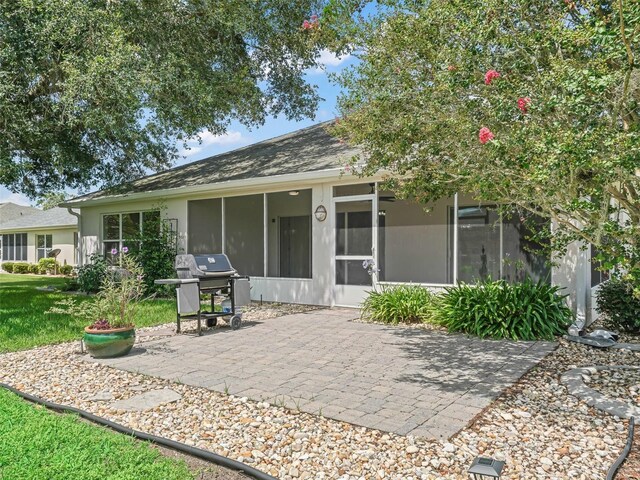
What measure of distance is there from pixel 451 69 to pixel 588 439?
3.11m

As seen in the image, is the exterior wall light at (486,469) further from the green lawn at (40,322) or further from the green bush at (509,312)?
the green lawn at (40,322)

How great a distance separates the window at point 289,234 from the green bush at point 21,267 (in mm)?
20376

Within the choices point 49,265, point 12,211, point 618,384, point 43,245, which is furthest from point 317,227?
point 12,211

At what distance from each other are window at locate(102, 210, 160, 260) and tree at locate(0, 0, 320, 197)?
4.21 ft

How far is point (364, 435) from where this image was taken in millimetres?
3500

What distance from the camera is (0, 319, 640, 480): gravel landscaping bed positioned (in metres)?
3.03

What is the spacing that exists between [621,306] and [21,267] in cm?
2892

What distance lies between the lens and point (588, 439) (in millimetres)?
3410

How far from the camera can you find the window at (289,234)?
11.4 meters

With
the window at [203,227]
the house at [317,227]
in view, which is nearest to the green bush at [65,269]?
the house at [317,227]

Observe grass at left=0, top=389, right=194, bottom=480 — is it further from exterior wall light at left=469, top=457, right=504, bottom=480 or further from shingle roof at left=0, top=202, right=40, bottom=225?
shingle roof at left=0, top=202, right=40, bottom=225

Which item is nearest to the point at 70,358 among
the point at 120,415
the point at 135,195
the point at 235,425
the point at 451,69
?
the point at 120,415

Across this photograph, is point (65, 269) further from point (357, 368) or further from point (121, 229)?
point (357, 368)

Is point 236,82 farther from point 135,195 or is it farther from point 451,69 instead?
point 451,69
